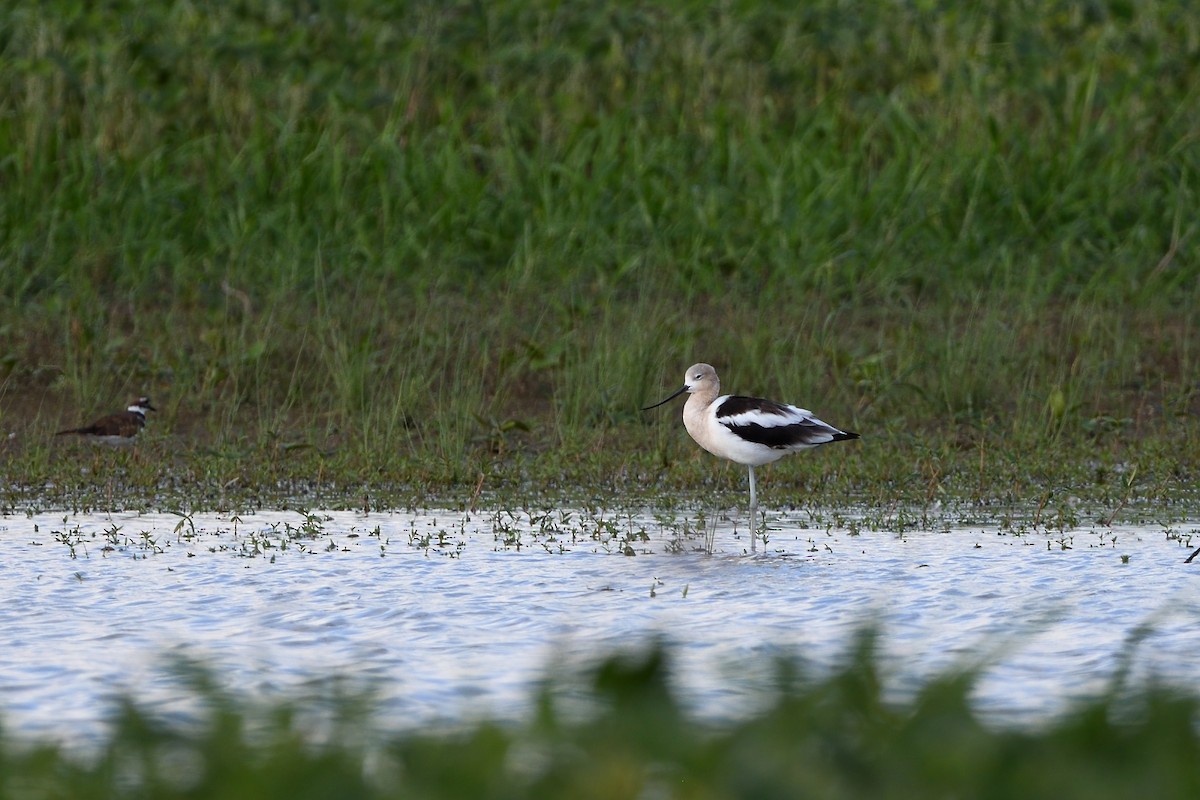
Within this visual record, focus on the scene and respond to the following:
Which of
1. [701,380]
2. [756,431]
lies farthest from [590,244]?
[756,431]

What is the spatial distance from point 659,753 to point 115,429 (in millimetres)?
6727

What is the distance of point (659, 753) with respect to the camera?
2.91 m

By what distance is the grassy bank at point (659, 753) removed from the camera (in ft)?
9.02

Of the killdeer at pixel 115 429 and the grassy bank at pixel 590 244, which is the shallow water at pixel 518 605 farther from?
the killdeer at pixel 115 429

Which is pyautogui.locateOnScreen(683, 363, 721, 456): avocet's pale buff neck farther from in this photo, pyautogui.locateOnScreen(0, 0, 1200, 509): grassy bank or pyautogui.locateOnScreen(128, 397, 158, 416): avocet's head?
pyautogui.locateOnScreen(128, 397, 158, 416): avocet's head

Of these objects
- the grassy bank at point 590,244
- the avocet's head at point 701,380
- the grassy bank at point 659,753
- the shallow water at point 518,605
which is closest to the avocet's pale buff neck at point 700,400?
the avocet's head at point 701,380

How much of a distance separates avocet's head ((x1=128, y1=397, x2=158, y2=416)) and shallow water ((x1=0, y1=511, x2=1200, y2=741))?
1.50 metres

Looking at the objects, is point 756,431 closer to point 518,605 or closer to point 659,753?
point 518,605

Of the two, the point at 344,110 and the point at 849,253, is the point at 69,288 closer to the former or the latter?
the point at 344,110

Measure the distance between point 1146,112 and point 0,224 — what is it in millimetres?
7903

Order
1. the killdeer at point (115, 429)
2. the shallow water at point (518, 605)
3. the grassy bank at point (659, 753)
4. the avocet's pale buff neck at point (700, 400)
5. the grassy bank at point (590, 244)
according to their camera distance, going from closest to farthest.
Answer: the grassy bank at point (659, 753) < the shallow water at point (518, 605) < the avocet's pale buff neck at point (700, 400) < the killdeer at point (115, 429) < the grassy bank at point (590, 244)

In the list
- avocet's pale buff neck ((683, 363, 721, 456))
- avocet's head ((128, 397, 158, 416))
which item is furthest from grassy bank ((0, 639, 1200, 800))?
avocet's head ((128, 397, 158, 416))

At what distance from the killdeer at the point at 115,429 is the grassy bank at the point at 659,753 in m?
6.11

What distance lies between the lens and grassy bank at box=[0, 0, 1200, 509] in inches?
365
